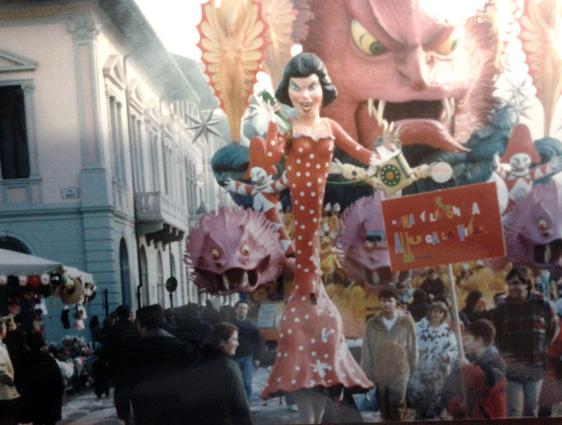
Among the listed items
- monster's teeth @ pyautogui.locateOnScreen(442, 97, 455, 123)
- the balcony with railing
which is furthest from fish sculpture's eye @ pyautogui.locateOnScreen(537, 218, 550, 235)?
the balcony with railing

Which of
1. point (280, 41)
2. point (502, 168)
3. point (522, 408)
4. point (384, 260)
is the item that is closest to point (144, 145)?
point (280, 41)

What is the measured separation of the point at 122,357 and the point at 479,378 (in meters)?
1.82

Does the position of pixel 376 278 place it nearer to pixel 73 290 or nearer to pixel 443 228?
pixel 443 228

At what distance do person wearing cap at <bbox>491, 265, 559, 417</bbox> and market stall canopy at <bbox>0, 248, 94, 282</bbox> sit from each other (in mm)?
2123

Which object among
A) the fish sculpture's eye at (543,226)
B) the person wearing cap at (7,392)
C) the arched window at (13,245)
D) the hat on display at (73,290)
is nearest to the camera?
the hat on display at (73,290)

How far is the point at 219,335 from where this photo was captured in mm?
5836

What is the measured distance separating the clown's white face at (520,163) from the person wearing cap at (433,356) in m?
0.79

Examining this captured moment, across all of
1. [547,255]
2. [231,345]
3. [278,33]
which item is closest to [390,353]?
[231,345]

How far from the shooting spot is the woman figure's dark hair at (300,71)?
5961 mm

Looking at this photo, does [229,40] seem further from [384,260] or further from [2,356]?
[2,356]

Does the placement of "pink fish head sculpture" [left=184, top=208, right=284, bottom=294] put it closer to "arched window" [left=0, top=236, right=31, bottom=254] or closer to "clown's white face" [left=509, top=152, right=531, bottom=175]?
"arched window" [left=0, top=236, right=31, bottom=254]

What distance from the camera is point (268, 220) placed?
5961 millimetres

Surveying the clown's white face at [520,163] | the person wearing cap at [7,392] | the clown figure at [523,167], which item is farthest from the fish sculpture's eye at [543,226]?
the person wearing cap at [7,392]

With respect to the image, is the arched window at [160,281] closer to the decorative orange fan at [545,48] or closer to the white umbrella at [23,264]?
the white umbrella at [23,264]
